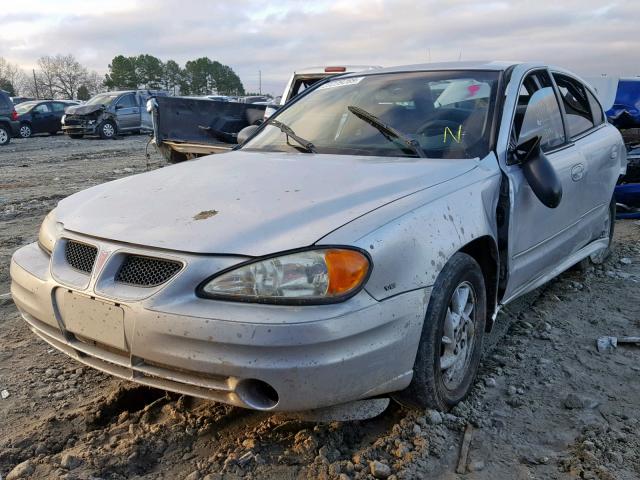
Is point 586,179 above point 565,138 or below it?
below

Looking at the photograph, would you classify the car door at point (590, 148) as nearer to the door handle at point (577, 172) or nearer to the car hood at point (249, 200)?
the door handle at point (577, 172)

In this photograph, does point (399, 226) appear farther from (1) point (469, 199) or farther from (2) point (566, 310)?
(2) point (566, 310)

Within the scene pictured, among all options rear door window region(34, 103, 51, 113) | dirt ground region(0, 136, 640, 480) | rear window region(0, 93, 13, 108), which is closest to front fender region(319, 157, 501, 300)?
dirt ground region(0, 136, 640, 480)

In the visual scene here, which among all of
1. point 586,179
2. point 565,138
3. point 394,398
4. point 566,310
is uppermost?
point 565,138

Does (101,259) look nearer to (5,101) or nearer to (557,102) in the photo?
(557,102)

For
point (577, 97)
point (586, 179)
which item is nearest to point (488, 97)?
point (586, 179)

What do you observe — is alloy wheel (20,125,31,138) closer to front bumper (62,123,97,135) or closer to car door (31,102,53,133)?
car door (31,102,53,133)

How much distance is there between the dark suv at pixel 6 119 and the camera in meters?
17.3

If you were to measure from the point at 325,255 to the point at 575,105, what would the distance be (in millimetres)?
2937

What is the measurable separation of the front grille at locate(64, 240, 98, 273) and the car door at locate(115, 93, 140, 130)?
19740 millimetres

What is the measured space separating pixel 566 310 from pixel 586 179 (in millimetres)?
886

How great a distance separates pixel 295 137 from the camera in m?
3.44

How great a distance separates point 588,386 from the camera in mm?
2955

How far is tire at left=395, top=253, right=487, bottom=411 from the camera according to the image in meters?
2.34
